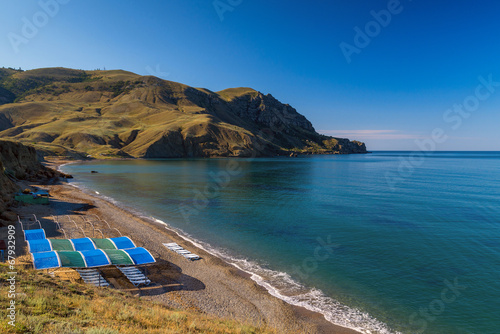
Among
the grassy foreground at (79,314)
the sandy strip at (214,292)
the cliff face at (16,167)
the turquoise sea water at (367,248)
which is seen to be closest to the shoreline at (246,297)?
the sandy strip at (214,292)

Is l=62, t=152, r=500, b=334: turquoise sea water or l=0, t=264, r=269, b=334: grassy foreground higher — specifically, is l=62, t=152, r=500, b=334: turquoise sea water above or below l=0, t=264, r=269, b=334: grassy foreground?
below

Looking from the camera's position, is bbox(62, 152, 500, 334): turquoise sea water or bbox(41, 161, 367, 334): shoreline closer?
bbox(41, 161, 367, 334): shoreline

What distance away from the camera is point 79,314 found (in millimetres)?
10719

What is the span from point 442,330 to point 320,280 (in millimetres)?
7748

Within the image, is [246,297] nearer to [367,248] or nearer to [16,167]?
[367,248]

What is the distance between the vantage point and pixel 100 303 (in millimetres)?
12758

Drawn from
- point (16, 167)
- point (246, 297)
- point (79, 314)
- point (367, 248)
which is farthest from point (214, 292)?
point (16, 167)

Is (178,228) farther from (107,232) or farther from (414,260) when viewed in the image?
(414,260)

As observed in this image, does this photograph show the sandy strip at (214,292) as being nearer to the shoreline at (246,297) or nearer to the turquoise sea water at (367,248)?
the shoreline at (246,297)

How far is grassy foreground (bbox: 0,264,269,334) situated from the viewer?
912cm

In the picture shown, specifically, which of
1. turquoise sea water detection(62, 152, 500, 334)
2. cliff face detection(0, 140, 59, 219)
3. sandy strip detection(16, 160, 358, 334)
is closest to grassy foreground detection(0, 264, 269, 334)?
sandy strip detection(16, 160, 358, 334)

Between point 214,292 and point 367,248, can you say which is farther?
point 367,248

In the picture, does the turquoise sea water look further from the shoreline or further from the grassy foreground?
the grassy foreground

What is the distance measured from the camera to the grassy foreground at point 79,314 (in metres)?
9.12
